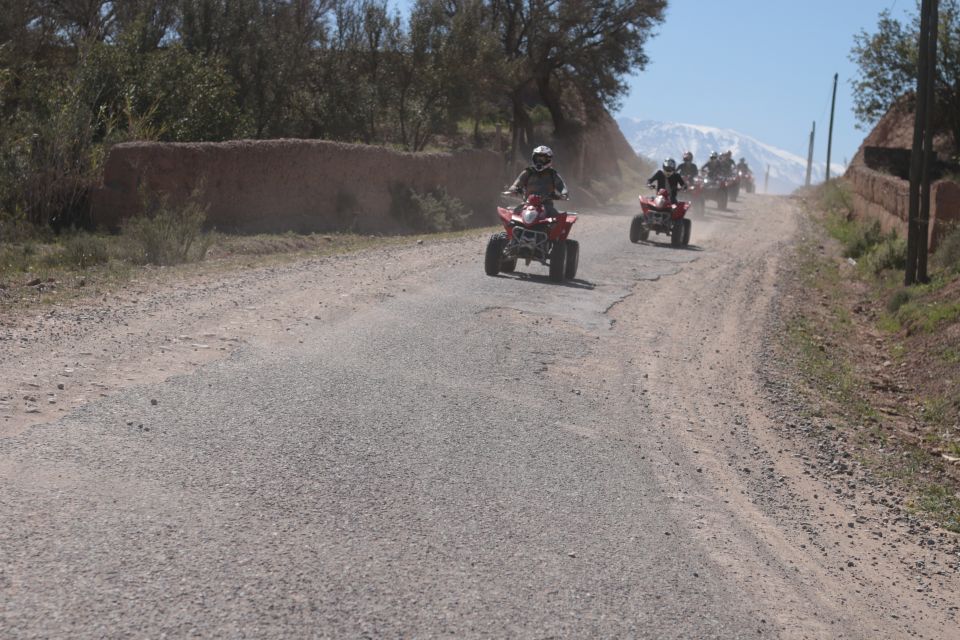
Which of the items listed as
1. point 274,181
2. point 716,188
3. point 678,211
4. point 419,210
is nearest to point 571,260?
point 274,181

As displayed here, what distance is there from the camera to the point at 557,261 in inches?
581

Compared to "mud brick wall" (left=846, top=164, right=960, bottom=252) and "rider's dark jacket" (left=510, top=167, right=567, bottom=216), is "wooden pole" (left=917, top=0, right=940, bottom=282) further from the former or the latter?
"rider's dark jacket" (left=510, top=167, right=567, bottom=216)

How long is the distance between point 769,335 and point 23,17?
17548 millimetres

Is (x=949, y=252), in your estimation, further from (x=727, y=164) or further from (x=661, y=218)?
(x=727, y=164)

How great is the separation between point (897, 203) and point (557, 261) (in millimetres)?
10105

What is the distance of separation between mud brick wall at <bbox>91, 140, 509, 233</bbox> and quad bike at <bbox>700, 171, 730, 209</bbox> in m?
14.4

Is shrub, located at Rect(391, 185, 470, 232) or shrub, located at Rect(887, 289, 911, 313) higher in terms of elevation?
shrub, located at Rect(391, 185, 470, 232)

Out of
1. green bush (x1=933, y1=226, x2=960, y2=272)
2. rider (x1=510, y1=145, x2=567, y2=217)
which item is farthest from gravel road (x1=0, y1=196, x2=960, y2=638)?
green bush (x1=933, y1=226, x2=960, y2=272)

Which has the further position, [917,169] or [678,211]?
[678,211]

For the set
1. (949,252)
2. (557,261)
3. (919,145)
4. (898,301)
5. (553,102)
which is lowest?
(898,301)

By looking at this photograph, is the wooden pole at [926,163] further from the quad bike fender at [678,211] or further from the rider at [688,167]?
the rider at [688,167]

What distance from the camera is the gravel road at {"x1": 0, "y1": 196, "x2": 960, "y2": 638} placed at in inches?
174

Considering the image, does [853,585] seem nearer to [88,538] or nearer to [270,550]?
[270,550]

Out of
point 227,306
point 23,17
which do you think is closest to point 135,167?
point 227,306
